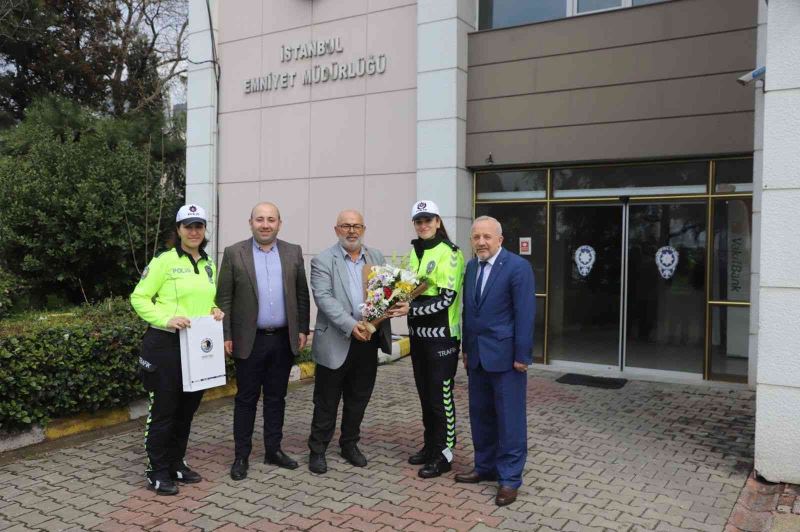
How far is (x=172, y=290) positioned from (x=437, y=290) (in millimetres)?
1892

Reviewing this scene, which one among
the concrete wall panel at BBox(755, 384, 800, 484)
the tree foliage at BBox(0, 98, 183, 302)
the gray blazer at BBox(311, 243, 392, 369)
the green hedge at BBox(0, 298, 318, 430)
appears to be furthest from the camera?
the tree foliage at BBox(0, 98, 183, 302)

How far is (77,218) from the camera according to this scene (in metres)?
12.8

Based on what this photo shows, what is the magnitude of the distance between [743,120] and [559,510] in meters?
6.02

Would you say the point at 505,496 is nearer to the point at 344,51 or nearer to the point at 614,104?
the point at 614,104

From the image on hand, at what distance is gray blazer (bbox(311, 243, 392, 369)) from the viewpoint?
5.19 m

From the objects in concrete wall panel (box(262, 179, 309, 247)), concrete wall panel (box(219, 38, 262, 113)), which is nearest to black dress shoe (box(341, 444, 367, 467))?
concrete wall panel (box(262, 179, 309, 247))

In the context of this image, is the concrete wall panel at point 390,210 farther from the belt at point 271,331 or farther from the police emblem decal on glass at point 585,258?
the belt at point 271,331

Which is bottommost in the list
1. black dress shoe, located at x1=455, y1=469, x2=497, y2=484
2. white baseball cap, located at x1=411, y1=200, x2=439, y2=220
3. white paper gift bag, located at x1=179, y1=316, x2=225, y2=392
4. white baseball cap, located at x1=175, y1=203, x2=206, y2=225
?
black dress shoe, located at x1=455, y1=469, x2=497, y2=484

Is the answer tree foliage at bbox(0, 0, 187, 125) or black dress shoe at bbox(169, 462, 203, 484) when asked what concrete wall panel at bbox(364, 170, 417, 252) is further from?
tree foliage at bbox(0, 0, 187, 125)

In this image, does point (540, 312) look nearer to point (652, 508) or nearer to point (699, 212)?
point (699, 212)

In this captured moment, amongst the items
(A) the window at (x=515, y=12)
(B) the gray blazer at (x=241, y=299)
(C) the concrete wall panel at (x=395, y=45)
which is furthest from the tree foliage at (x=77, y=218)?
(B) the gray blazer at (x=241, y=299)

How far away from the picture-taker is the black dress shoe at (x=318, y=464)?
5215mm

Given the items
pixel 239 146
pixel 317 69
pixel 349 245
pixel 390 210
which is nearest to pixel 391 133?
pixel 390 210

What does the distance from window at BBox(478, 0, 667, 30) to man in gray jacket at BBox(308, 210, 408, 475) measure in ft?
20.2
